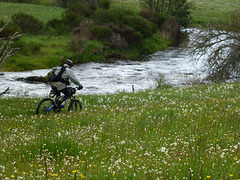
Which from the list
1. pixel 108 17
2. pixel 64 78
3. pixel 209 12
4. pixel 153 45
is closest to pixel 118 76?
pixel 153 45

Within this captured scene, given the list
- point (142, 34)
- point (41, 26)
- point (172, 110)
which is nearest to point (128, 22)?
point (142, 34)

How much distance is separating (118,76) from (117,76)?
10 cm

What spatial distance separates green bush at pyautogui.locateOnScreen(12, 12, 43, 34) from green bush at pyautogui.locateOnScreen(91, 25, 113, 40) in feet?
24.9

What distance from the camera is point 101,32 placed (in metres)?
35.6

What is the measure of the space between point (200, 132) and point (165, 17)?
4659cm

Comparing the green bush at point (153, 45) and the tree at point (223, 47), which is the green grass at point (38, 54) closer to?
the green bush at point (153, 45)

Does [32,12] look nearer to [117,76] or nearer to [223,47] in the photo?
[117,76]

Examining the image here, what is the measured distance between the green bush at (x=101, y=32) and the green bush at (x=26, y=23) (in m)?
7.60

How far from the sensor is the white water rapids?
840 inches

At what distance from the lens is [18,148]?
5.42 meters

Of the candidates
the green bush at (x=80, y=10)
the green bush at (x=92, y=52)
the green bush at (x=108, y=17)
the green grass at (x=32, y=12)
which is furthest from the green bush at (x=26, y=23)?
the green bush at (x=92, y=52)

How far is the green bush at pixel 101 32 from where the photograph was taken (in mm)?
35716

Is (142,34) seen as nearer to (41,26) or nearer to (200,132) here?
(41,26)

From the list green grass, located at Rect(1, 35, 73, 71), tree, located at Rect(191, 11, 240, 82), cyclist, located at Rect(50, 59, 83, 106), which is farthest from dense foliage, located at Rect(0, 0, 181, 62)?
cyclist, located at Rect(50, 59, 83, 106)
